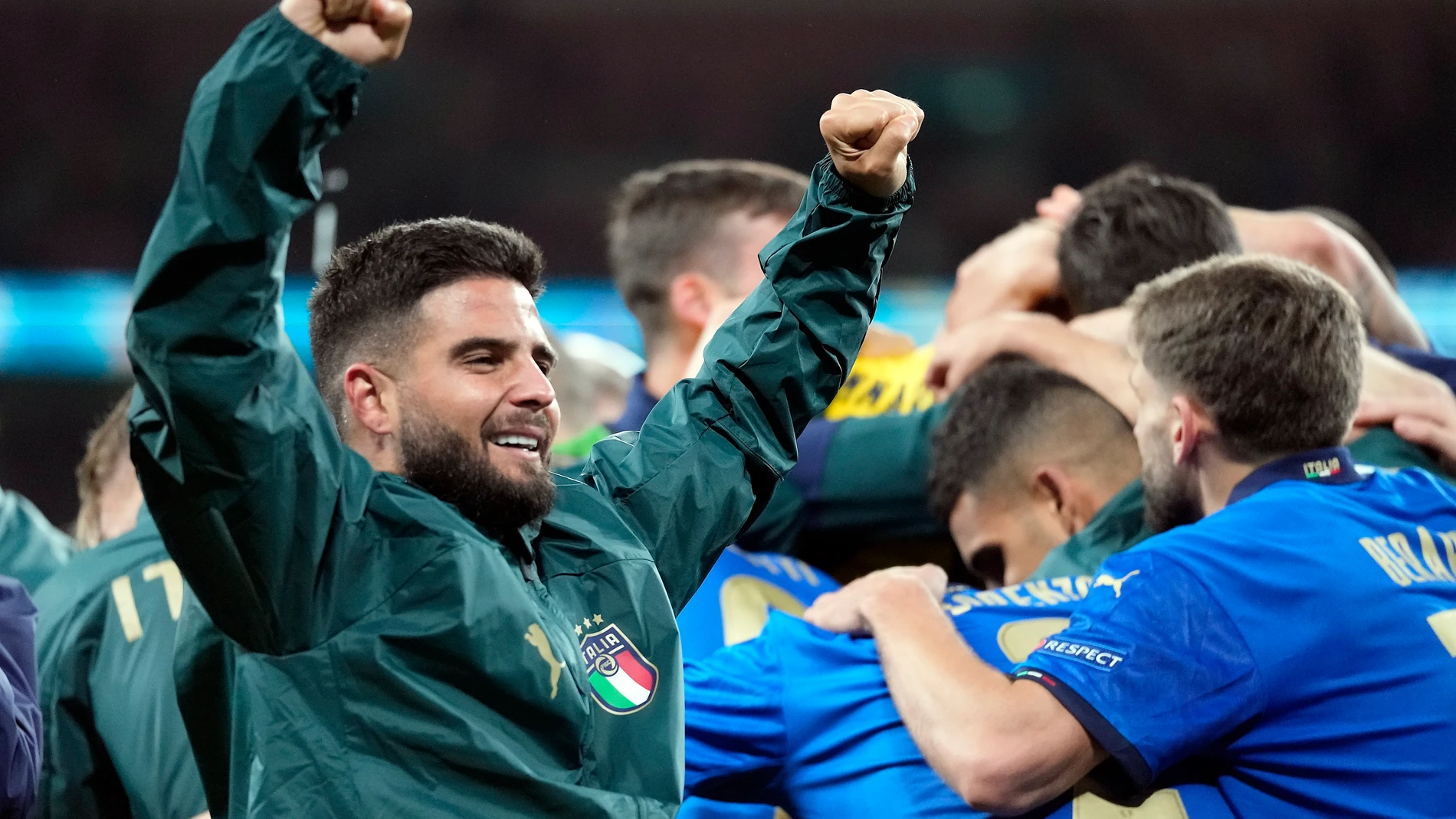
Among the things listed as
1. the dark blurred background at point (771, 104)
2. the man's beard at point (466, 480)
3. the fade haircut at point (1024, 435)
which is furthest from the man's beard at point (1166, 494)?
the dark blurred background at point (771, 104)

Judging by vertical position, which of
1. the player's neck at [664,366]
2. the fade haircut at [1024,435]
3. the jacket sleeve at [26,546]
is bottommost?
the fade haircut at [1024,435]

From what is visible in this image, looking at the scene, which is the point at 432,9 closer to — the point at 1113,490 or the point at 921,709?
the point at 1113,490

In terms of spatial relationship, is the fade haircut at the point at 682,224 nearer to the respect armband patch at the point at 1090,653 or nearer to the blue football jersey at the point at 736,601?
the blue football jersey at the point at 736,601

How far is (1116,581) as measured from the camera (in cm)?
216

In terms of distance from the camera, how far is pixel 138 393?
150cm

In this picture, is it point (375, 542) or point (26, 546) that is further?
point (26, 546)

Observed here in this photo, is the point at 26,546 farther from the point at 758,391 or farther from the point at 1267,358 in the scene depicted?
the point at 1267,358

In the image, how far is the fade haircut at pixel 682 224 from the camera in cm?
382

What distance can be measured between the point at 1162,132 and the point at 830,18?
244 cm

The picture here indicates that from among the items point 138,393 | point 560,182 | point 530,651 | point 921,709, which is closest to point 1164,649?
point 921,709

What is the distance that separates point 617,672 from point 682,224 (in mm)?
2228

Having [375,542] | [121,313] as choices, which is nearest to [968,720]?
[375,542]

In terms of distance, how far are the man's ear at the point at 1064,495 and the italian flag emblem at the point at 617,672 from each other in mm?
1356

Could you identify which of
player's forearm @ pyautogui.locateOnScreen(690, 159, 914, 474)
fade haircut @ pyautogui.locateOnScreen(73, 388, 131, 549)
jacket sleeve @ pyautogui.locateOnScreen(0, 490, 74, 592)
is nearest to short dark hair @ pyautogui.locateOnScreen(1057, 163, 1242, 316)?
player's forearm @ pyautogui.locateOnScreen(690, 159, 914, 474)
